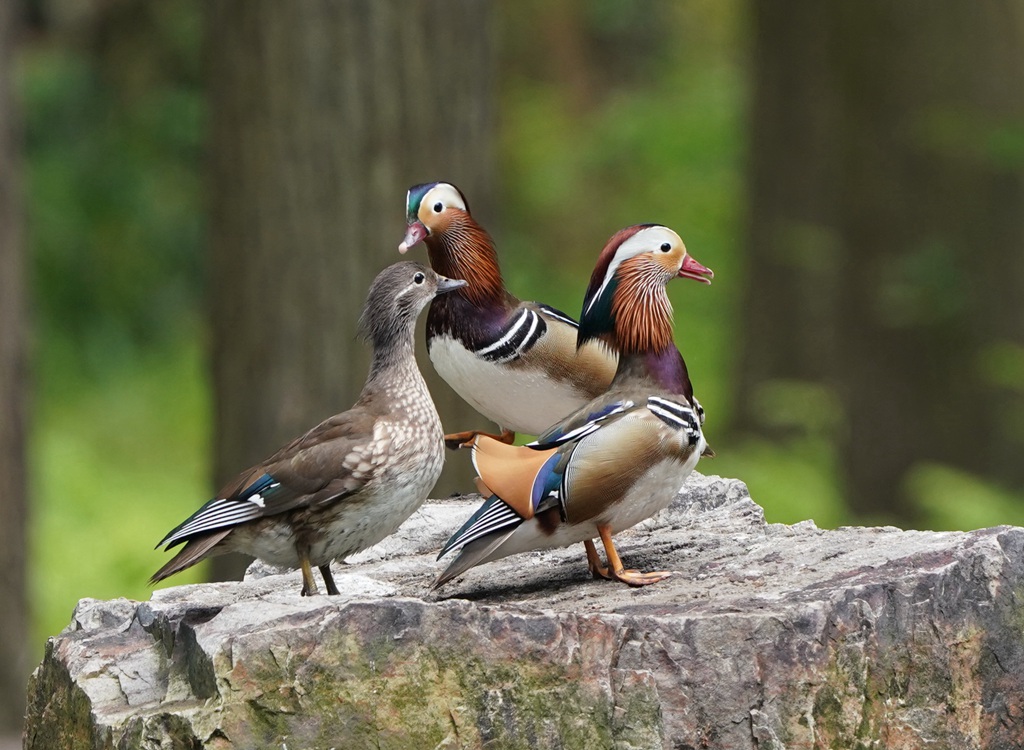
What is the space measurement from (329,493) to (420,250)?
108 inches

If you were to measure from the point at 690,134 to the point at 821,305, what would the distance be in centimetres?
640

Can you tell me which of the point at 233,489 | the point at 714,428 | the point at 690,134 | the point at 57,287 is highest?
the point at 690,134

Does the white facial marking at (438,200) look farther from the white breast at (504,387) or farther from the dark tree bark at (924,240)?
the dark tree bark at (924,240)

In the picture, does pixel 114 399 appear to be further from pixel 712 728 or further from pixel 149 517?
pixel 712 728

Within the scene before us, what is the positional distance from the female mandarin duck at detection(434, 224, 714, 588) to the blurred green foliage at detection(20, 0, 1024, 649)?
8.35ft

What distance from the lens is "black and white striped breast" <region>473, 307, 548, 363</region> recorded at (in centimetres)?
488

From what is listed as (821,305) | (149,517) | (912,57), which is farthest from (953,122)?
(149,517)

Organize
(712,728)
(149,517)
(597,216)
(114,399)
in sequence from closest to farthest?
1. (712,728)
2. (149,517)
3. (114,399)
4. (597,216)

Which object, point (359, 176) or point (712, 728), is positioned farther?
point (359, 176)

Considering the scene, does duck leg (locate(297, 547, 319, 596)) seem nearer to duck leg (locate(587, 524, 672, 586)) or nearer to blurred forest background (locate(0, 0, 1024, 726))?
duck leg (locate(587, 524, 672, 586))

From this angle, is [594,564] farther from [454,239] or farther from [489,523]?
[454,239]

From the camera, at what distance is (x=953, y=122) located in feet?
34.3

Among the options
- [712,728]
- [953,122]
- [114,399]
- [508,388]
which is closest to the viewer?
[712,728]

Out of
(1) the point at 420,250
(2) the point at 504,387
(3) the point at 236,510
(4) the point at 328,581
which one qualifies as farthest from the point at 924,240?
(3) the point at 236,510
